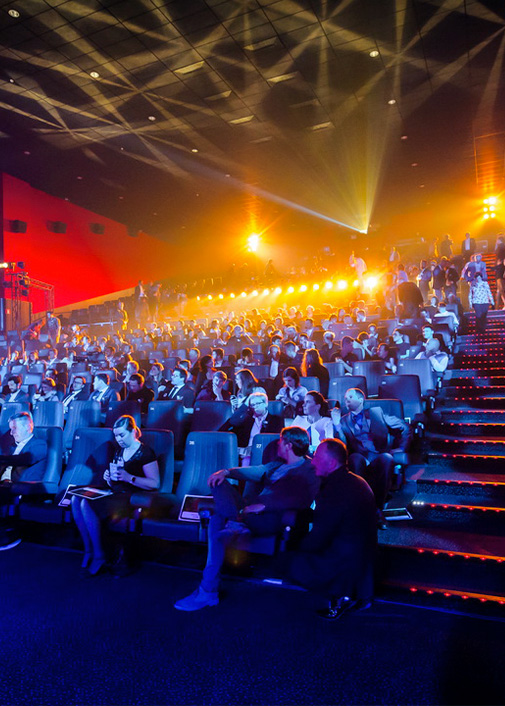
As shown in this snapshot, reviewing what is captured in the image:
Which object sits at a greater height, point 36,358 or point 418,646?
point 36,358

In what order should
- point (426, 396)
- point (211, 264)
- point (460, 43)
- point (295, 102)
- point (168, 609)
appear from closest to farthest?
1. point (168, 609)
2. point (426, 396)
3. point (460, 43)
4. point (295, 102)
5. point (211, 264)

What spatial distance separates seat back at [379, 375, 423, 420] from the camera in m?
5.02

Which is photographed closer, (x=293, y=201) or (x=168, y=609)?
(x=168, y=609)

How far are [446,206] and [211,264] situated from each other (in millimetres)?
9912

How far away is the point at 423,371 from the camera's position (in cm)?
569

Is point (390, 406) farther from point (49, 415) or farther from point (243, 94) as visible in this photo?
point (243, 94)

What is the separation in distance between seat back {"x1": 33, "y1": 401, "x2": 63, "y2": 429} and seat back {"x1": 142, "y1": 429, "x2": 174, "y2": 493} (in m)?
1.78

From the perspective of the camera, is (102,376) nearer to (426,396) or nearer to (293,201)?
(426,396)

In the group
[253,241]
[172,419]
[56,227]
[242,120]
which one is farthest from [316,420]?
[253,241]

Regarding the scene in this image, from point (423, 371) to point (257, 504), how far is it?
3.32 meters

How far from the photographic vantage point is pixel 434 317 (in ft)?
28.0

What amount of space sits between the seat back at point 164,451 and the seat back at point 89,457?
346mm

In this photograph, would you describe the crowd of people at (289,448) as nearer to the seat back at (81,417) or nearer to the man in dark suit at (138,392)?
the man in dark suit at (138,392)

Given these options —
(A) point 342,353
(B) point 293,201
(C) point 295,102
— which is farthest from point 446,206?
(A) point 342,353
